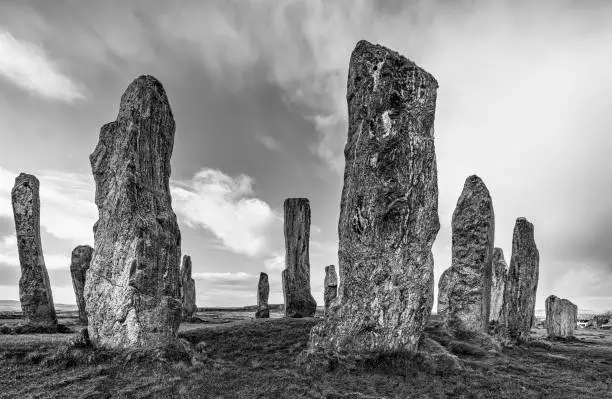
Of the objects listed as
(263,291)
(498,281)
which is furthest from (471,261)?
(263,291)

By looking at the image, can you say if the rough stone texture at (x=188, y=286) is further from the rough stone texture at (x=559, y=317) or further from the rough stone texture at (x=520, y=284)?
the rough stone texture at (x=559, y=317)

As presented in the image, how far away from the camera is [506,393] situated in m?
10.2

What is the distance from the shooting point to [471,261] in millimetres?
19406

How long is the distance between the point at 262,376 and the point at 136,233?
20.5 feet

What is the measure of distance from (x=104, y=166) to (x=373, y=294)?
10726 mm

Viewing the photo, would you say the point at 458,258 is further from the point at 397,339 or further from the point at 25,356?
the point at 25,356

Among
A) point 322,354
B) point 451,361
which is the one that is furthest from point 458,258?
point 322,354

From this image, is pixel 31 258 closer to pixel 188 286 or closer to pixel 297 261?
pixel 188 286

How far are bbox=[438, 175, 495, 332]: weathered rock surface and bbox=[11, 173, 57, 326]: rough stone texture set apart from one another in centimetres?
1913

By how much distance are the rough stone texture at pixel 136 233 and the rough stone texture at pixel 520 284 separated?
56.6 ft

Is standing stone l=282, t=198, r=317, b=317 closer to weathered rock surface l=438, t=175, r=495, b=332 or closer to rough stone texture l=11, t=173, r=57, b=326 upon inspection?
weathered rock surface l=438, t=175, r=495, b=332

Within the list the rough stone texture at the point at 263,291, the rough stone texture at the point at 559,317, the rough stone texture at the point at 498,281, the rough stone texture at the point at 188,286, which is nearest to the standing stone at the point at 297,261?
the rough stone texture at the point at 263,291

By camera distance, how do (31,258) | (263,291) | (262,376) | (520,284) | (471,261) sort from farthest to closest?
(263,291), (520,284), (31,258), (471,261), (262,376)

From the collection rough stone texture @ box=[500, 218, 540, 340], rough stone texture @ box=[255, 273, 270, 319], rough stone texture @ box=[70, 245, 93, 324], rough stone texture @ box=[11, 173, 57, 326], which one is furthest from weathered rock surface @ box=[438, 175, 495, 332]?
rough stone texture @ box=[70, 245, 93, 324]
